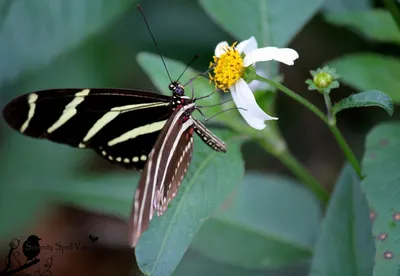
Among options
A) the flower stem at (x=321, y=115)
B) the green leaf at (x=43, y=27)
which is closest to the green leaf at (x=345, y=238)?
the flower stem at (x=321, y=115)

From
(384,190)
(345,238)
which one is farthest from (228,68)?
(345,238)

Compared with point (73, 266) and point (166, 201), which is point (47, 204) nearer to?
point (73, 266)


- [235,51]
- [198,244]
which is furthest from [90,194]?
[235,51]

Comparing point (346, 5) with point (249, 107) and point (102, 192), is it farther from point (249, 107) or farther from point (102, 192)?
point (102, 192)

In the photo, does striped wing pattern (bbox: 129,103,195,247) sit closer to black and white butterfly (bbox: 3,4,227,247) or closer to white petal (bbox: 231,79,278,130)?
black and white butterfly (bbox: 3,4,227,247)

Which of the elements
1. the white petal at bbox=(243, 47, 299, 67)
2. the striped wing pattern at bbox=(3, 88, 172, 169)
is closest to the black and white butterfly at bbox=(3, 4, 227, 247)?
the striped wing pattern at bbox=(3, 88, 172, 169)

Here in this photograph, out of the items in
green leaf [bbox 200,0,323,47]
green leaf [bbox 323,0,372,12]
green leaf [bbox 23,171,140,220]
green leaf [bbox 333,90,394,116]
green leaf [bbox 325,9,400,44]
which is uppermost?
green leaf [bbox 323,0,372,12]
